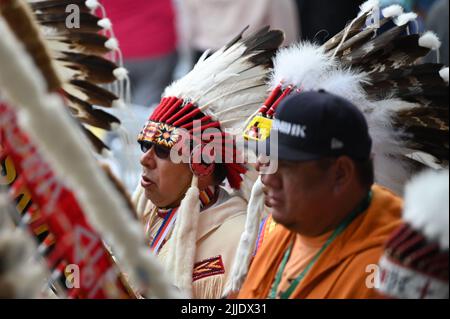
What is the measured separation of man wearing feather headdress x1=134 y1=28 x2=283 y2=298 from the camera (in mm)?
3500

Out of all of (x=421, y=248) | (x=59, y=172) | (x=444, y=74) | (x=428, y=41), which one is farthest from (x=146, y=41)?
(x=59, y=172)

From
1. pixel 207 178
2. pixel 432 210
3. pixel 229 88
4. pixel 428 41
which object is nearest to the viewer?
pixel 432 210

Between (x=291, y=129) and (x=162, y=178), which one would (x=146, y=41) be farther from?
(x=291, y=129)

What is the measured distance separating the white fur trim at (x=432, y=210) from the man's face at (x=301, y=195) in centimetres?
48

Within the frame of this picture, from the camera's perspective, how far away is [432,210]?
190 centimetres

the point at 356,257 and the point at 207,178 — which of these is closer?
the point at 356,257

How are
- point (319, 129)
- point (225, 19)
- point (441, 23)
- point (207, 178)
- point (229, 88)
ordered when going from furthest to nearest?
point (225, 19), point (441, 23), point (207, 178), point (229, 88), point (319, 129)

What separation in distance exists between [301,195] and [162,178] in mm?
1288

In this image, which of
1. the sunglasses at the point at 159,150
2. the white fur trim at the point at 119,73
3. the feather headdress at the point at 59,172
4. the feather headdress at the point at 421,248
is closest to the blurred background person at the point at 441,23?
the sunglasses at the point at 159,150

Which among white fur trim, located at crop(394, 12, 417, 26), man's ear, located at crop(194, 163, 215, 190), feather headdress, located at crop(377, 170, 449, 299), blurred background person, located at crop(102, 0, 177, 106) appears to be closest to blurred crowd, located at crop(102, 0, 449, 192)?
blurred background person, located at crop(102, 0, 177, 106)

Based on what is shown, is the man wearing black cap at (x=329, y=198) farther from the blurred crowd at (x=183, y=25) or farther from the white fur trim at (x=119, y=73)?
the blurred crowd at (x=183, y=25)

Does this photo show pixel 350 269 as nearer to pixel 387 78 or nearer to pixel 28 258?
pixel 387 78

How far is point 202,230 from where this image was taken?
3611 mm
